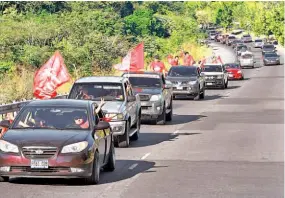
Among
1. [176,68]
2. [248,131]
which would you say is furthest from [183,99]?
[248,131]

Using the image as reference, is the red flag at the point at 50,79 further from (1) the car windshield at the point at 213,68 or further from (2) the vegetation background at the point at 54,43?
(1) the car windshield at the point at 213,68

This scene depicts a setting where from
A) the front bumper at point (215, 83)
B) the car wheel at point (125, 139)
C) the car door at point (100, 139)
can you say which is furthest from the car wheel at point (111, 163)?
the front bumper at point (215, 83)

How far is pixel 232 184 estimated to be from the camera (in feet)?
51.3

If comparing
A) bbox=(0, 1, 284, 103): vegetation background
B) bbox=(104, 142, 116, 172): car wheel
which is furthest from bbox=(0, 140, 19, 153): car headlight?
bbox=(0, 1, 284, 103): vegetation background

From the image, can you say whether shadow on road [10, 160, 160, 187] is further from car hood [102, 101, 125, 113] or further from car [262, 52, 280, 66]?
car [262, 52, 280, 66]

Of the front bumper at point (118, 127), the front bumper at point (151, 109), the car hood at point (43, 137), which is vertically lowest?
the front bumper at point (151, 109)

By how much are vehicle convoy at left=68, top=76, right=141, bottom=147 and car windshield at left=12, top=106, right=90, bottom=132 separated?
5889 millimetres

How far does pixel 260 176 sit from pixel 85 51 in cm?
3515

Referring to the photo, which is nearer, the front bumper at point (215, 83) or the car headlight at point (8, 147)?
the car headlight at point (8, 147)

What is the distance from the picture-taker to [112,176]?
16547 mm

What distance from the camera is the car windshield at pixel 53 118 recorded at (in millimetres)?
15617

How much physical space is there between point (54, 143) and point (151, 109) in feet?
47.1

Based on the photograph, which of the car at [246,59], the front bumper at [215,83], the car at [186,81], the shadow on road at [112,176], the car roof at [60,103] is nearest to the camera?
the shadow on road at [112,176]

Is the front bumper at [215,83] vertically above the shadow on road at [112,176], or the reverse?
the shadow on road at [112,176]
